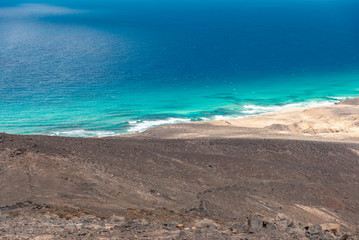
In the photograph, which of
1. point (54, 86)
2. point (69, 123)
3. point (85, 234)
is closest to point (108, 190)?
point (85, 234)

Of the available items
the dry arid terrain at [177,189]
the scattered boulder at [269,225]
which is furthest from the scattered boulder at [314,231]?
the scattered boulder at [269,225]

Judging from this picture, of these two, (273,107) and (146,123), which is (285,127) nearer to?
(273,107)

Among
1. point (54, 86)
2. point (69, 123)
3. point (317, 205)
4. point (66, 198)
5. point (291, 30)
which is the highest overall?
point (291, 30)

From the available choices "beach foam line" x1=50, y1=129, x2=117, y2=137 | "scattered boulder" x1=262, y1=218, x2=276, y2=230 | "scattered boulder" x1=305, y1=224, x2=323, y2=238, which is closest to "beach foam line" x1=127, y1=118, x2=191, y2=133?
"beach foam line" x1=50, y1=129, x2=117, y2=137

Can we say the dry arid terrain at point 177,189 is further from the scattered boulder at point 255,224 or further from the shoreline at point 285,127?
the shoreline at point 285,127

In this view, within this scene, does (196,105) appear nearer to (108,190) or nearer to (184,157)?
(184,157)

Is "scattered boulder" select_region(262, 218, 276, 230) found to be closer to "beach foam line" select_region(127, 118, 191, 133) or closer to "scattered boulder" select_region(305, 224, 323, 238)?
"scattered boulder" select_region(305, 224, 323, 238)

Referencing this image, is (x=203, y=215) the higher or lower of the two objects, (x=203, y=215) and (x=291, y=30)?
the lower
